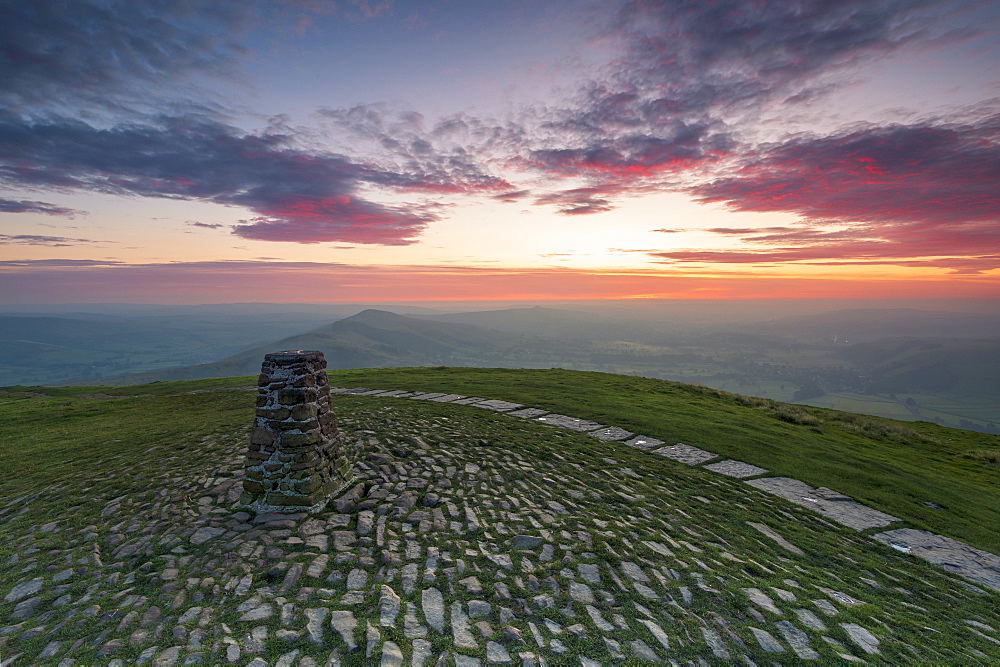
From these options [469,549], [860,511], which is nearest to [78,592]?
[469,549]

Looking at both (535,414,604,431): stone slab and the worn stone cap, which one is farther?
(535,414,604,431): stone slab

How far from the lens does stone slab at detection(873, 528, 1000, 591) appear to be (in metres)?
8.33

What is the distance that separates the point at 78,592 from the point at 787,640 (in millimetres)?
11076

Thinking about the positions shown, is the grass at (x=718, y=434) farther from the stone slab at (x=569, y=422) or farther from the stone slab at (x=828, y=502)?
the stone slab at (x=569, y=422)

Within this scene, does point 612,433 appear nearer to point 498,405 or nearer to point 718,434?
point 718,434

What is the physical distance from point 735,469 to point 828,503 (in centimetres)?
236

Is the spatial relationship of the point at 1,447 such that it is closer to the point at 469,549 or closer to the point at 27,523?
the point at 27,523

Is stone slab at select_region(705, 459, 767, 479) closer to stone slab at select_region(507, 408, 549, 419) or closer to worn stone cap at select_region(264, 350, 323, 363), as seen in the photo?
stone slab at select_region(507, 408, 549, 419)

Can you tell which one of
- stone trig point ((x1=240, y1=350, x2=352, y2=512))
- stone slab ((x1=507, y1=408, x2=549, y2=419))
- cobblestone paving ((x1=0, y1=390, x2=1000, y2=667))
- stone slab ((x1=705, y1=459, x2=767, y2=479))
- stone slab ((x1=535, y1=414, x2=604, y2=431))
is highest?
stone trig point ((x1=240, y1=350, x2=352, y2=512))

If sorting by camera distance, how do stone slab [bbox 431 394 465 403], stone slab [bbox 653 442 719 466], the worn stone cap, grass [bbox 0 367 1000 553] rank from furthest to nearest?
1. stone slab [bbox 431 394 465 403]
2. stone slab [bbox 653 442 719 466]
3. grass [bbox 0 367 1000 553]
4. the worn stone cap

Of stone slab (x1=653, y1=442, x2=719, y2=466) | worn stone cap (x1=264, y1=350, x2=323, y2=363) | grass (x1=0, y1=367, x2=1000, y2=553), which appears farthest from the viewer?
stone slab (x1=653, y1=442, x2=719, y2=466)

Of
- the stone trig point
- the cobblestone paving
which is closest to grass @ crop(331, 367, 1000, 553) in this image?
the cobblestone paving

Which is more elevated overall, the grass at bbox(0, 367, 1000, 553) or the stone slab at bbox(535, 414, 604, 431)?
the stone slab at bbox(535, 414, 604, 431)

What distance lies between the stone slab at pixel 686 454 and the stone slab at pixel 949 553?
4459 mm
